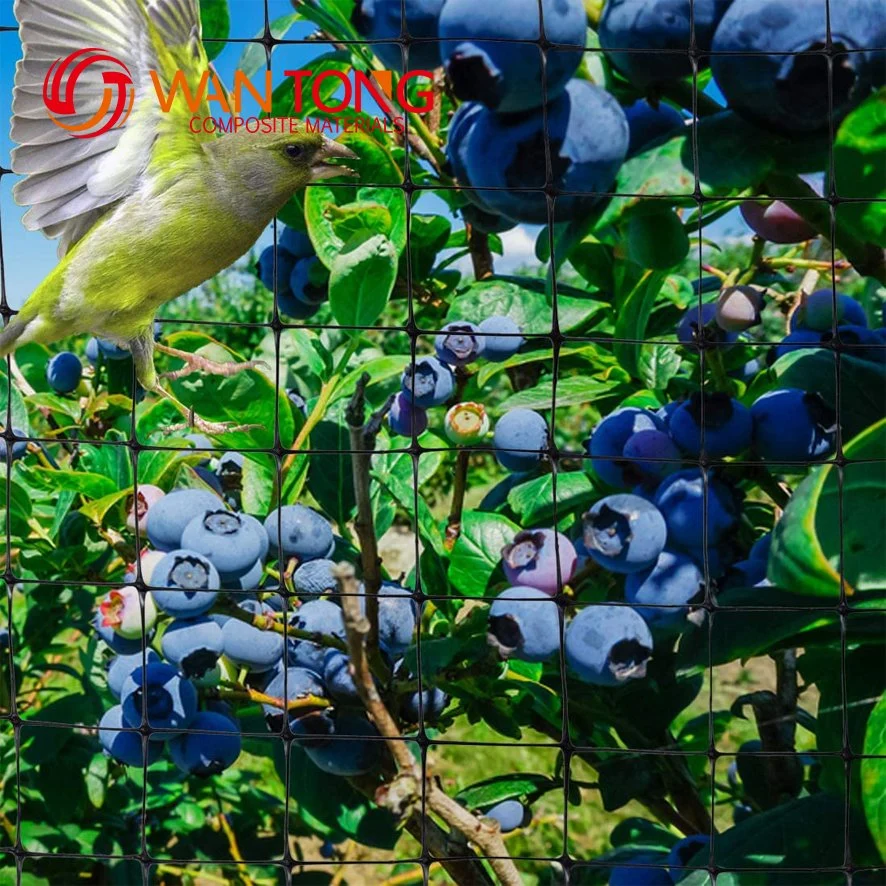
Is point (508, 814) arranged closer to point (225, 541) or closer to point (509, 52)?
point (225, 541)

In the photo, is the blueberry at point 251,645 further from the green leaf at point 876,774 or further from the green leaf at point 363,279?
the green leaf at point 876,774

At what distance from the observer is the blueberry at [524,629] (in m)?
0.68

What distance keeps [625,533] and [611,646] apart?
7 cm

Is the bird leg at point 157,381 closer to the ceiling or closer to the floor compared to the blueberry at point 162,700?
closer to the ceiling

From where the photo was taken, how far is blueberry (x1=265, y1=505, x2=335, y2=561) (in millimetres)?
755

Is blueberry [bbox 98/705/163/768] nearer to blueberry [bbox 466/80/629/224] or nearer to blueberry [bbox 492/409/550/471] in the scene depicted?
blueberry [bbox 492/409/550/471]

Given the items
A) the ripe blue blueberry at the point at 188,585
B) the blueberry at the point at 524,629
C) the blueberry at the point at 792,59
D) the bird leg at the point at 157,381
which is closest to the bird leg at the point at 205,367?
the bird leg at the point at 157,381

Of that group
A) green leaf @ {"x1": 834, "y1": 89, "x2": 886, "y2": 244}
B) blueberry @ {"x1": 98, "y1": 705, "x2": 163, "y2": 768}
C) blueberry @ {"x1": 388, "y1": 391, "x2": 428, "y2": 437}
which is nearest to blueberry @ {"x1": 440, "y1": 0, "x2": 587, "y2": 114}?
green leaf @ {"x1": 834, "y1": 89, "x2": 886, "y2": 244}

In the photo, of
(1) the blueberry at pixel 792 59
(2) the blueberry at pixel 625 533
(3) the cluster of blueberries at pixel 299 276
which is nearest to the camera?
(1) the blueberry at pixel 792 59

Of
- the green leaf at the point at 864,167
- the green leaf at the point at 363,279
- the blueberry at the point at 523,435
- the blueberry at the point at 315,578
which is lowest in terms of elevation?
the blueberry at the point at 315,578

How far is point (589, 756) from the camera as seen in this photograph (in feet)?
Result: 2.77

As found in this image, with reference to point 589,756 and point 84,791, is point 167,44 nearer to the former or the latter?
point 589,756

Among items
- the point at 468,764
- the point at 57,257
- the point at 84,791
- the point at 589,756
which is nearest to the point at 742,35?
the point at 57,257

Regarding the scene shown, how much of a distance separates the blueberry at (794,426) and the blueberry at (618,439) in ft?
0.20
